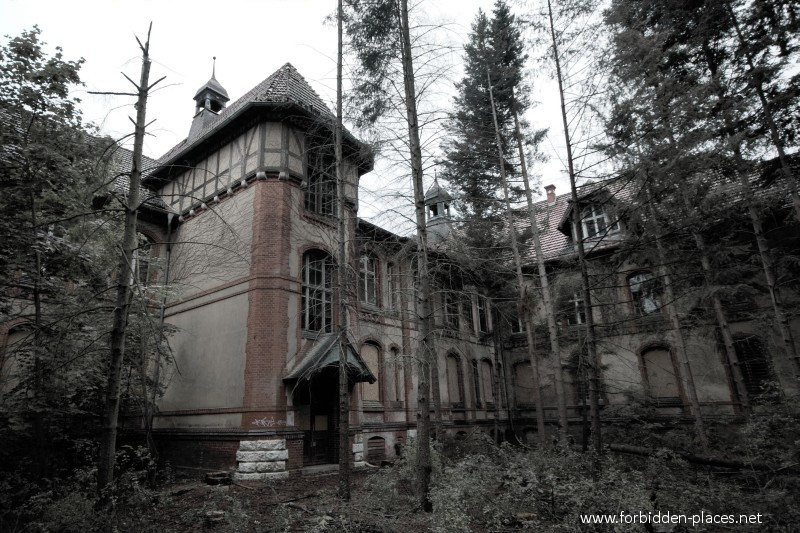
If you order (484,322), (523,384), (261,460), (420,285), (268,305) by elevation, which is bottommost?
(261,460)

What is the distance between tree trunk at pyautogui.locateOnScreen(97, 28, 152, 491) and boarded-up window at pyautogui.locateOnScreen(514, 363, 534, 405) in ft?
67.7

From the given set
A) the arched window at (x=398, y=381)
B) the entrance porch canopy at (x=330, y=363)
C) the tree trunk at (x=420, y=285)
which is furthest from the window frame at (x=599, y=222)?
the arched window at (x=398, y=381)

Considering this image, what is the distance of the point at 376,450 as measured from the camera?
16.2 m

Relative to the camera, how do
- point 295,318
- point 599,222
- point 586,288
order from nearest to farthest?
1. point 586,288
2. point 295,318
3. point 599,222

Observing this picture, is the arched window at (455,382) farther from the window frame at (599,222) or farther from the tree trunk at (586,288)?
the tree trunk at (586,288)

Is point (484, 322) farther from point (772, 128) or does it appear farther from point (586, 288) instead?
point (586, 288)

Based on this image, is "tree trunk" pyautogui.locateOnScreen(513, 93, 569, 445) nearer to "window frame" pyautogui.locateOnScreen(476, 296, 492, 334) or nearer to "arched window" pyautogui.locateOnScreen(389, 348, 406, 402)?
"arched window" pyautogui.locateOnScreen(389, 348, 406, 402)

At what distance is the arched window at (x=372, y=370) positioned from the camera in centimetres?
1655

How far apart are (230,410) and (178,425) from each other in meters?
2.97

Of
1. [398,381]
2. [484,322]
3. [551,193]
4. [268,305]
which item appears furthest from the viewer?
[551,193]

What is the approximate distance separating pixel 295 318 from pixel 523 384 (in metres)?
14.2

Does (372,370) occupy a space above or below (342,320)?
below

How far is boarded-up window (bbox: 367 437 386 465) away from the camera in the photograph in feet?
51.8

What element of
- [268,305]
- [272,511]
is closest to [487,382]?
[268,305]
